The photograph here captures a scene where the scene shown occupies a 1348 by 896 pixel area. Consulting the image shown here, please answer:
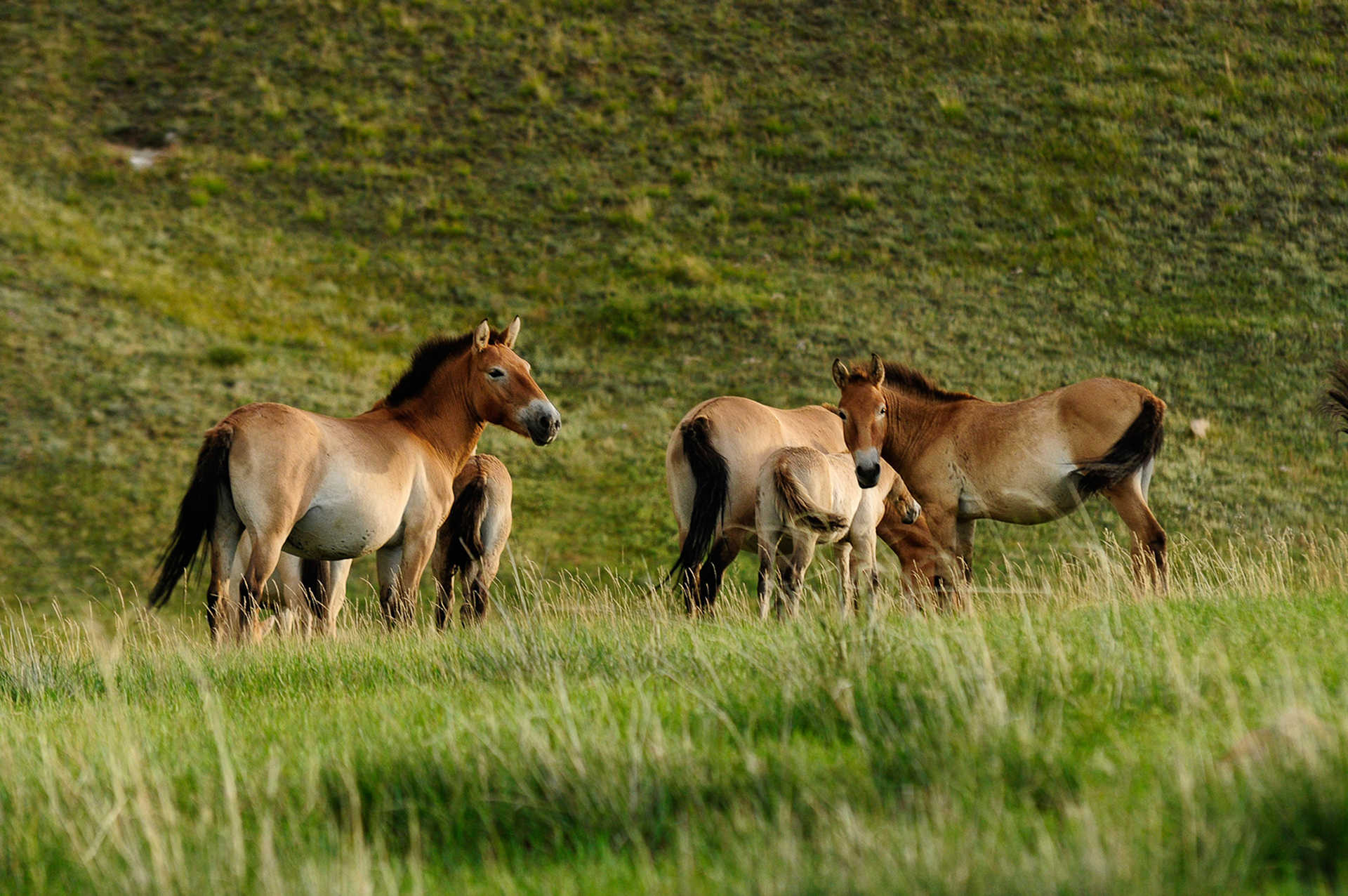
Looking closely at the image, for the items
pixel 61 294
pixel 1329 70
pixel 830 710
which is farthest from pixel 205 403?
pixel 1329 70

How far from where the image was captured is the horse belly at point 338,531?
9.90 m

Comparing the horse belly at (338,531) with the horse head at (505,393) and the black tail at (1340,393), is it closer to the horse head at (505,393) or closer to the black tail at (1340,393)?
the horse head at (505,393)

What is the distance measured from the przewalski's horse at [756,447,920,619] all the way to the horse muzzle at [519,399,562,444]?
6.18ft

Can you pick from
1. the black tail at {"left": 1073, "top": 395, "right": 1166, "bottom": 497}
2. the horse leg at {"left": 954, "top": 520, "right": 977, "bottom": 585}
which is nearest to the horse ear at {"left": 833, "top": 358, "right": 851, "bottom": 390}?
the horse leg at {"left": 954, "top": 520, "right": 977, "bottom": 585}

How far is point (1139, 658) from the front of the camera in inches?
181

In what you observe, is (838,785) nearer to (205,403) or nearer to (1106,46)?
(205,403)

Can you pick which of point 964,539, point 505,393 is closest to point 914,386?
point 964,539

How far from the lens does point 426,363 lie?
37.5 ft

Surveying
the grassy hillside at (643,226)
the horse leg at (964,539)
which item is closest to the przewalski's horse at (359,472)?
the horse leg at (964,539)

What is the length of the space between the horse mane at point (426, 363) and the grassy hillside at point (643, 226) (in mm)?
7773

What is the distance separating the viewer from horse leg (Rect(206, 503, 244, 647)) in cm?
930

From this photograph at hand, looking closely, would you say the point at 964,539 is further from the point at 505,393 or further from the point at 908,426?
the point at 505,393

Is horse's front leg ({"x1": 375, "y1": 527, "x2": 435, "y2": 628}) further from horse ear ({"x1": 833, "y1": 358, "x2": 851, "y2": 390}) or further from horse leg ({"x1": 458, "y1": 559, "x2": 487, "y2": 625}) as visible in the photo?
horse ear ({"x1": 833, "y1": 358, "x2": 851, "y2": 390})

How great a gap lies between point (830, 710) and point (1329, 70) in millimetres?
38477
